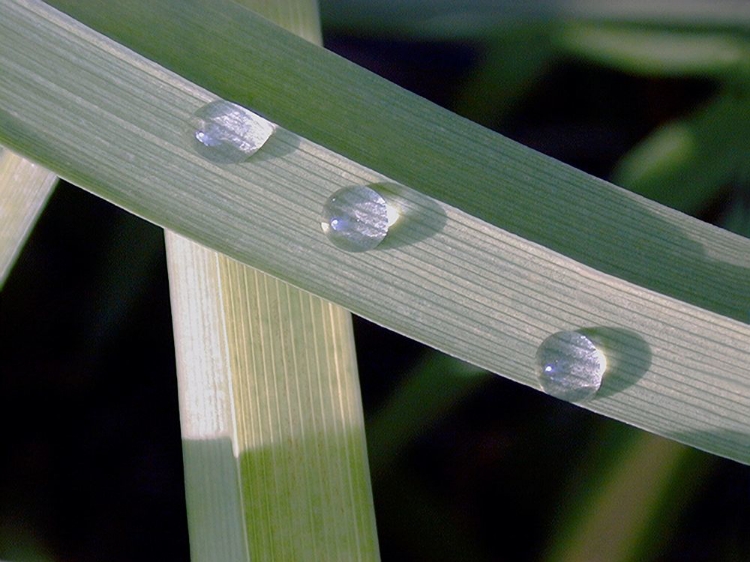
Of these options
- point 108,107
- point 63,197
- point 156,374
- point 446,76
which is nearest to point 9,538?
point 156,374

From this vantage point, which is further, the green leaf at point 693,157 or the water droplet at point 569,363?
the green leaf at point 693,157

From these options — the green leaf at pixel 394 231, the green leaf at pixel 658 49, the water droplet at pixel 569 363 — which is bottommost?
the water droplet at pixel 569 363

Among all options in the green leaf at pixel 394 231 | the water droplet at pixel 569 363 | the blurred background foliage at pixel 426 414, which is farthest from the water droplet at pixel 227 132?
the blurred background foliage at pixel 426 414

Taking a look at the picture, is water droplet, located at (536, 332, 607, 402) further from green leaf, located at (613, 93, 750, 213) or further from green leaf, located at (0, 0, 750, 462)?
green leaf, located at (613, 93, 750, 213)

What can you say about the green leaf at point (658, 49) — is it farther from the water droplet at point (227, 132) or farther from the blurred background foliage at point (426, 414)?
the water droplet at point (227, 132)

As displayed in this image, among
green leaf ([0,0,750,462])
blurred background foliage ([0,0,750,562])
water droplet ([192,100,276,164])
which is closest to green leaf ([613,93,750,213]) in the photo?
blurred background foliage ([0,0,750,562])

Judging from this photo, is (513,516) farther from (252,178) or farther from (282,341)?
(252,178)
